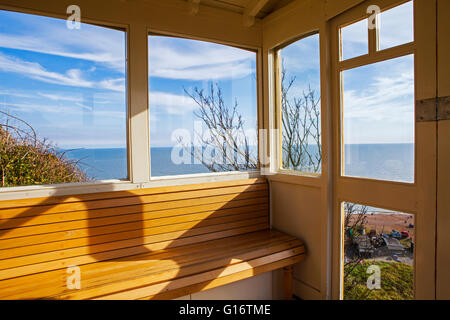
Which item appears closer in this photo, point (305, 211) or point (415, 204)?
point (415, 204)

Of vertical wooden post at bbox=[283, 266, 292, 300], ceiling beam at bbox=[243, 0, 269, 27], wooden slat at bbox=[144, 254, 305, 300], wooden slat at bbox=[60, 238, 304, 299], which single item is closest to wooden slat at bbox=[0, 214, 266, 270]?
wooden slat at bbox=[60, 238, 304, 299]

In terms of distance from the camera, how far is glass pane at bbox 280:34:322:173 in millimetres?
2885

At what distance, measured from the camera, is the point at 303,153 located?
3.09 metres

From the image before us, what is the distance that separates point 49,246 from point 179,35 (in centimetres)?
230

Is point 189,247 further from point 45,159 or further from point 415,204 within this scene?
point 415,204

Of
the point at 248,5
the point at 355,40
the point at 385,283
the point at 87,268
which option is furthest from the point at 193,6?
the point at 385,283

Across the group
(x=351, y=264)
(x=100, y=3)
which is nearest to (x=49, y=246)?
(x=100, y=3)

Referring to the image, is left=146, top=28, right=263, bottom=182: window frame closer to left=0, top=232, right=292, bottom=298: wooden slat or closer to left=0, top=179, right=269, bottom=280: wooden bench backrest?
left=0, top=179, right=269, bottom=280: wooden bench backrest

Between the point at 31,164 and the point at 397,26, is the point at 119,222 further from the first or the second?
the point at 397,26

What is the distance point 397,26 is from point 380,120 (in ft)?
2.26

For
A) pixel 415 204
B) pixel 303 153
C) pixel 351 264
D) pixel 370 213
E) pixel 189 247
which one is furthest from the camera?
pixel 303 153

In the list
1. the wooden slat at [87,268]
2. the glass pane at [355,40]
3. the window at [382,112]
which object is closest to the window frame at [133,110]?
the wooden slat at [87,268]

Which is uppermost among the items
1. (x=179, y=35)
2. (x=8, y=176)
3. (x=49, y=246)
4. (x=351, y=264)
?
(x=179, y=35)

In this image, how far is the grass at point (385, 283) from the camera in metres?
2.17
